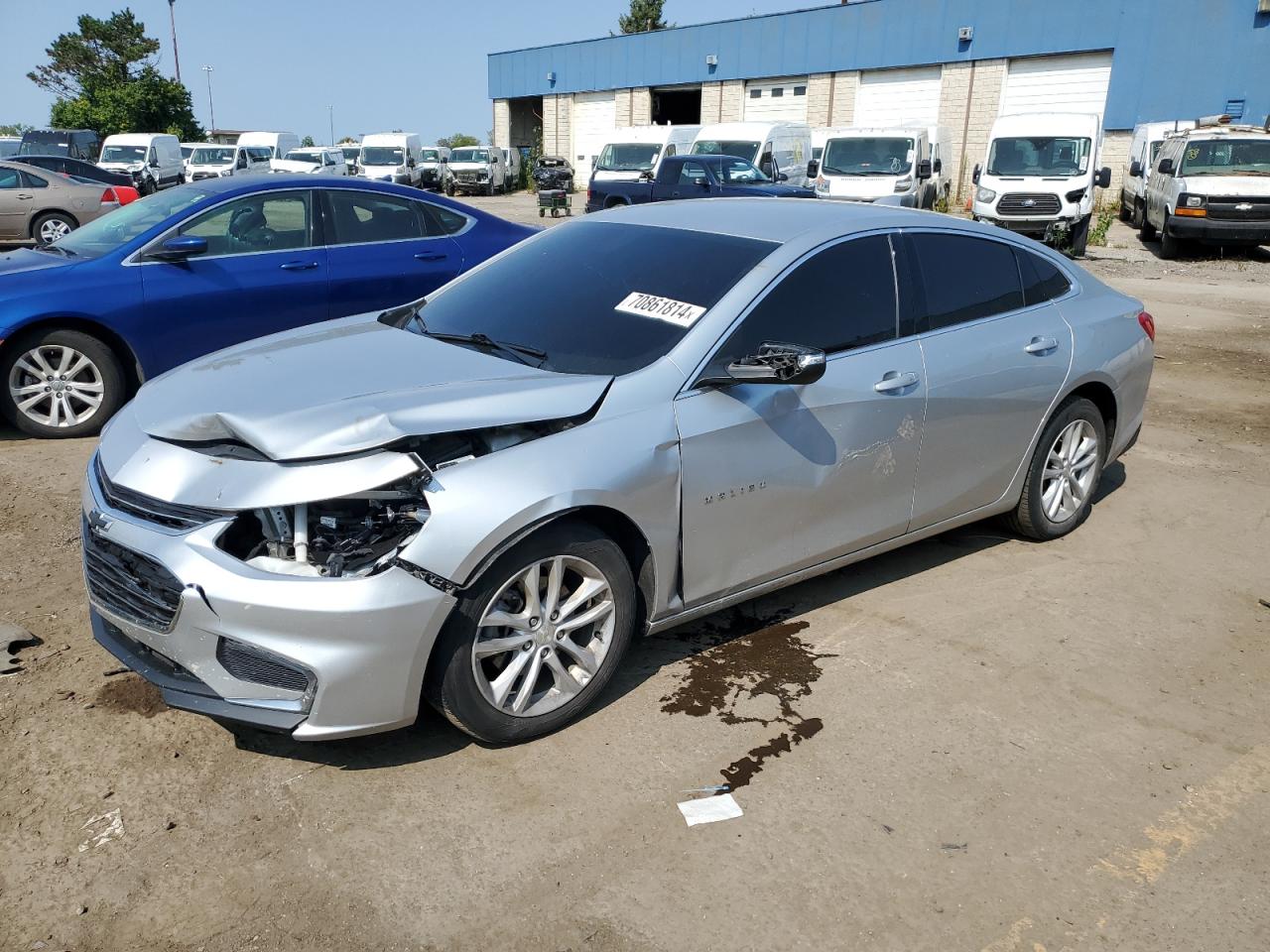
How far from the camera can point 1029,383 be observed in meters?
4.66

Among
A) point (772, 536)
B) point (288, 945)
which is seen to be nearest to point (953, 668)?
point (772, 536)

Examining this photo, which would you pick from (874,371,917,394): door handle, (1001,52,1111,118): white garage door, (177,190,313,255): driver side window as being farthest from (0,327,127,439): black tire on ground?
(1001,52,1111,118): white garage door

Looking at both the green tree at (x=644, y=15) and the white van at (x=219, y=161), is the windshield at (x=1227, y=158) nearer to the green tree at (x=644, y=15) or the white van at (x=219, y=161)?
the white van at (x=219, y=161)

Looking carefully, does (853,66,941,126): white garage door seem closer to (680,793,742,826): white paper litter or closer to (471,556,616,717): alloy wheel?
(471,556,616,717): alloy wheel

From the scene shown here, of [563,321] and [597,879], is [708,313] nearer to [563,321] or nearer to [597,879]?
[563,321]

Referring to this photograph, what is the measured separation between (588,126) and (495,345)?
155 ft

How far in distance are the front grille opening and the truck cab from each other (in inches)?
765

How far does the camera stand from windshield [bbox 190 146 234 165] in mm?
35500

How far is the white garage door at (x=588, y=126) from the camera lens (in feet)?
155

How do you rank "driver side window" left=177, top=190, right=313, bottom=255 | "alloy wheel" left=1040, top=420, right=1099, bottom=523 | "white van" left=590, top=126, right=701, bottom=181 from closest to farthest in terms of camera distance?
1. "alloy wheel" left=1040, top=420, right=1099, bottom=523
2. "driver side window" left=177, top=190, right=313, bottom=255
3. "white van" left=590, top=126, right=701, bottom=181

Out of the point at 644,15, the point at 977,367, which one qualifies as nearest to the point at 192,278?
the point at 977,367

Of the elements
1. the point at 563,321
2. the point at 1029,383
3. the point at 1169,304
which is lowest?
the point at 1169,304

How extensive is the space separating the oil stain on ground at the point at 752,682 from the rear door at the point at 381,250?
424 cm

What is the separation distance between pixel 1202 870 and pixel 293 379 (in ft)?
10.2
